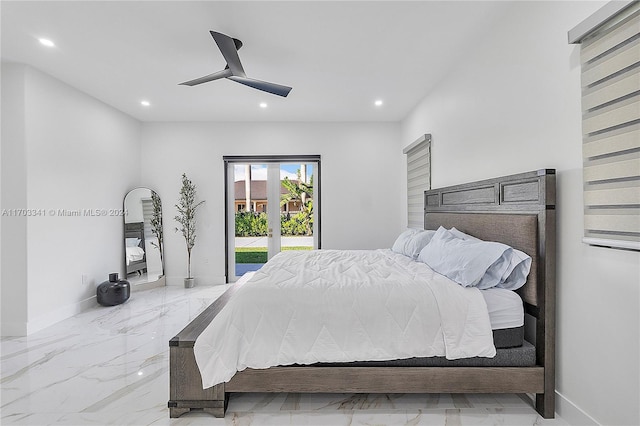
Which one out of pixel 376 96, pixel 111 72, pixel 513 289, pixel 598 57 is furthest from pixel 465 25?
pixel 111 72

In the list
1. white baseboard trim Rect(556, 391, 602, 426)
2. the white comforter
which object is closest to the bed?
the white comforter

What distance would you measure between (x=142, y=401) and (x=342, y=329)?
1.38 meters

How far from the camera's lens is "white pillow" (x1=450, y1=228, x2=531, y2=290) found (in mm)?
1979

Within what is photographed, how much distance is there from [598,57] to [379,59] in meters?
1.89

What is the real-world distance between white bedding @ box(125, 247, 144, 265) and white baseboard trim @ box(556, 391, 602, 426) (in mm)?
5241

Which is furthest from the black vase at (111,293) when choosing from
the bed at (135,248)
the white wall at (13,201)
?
the white wall at (13,201)

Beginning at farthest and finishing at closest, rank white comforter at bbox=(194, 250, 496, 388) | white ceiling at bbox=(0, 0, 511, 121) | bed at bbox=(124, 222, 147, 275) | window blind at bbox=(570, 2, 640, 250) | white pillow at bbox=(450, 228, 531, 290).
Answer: bed at bbox=(124, 222, 147, 275), white ceiling at bbox=(0, 0, 511, 121), white pillow at bbox=(450, 228, 531, 290), white comforter at bbox=(194, 250, 496, 388), window blind at bbox=(570, 2, 640, 250)

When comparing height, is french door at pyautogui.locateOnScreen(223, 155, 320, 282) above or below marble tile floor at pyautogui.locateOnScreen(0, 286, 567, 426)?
above

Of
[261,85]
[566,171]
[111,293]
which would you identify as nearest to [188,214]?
[111,293]

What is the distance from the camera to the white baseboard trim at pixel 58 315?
3.28 m

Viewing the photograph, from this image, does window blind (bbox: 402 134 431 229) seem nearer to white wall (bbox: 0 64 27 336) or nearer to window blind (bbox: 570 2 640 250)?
window blind (bbox: 570 2 640 250)

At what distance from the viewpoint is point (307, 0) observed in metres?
2.26

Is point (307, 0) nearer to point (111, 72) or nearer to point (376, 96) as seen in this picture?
point (376, 96)

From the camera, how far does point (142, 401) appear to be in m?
2.07
